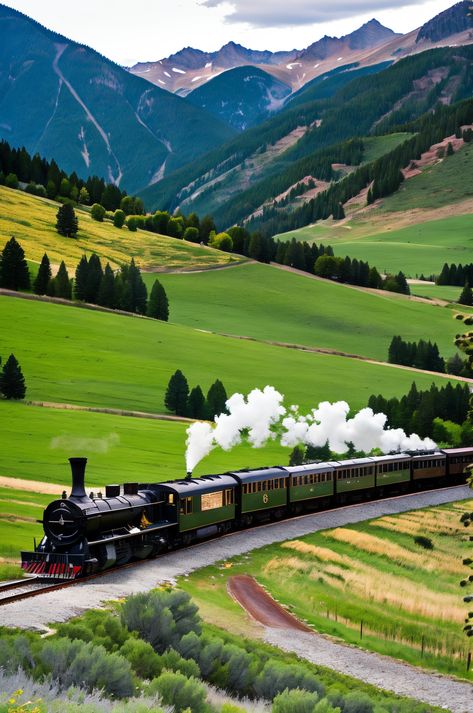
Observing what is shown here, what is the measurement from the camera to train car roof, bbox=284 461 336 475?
57.3m

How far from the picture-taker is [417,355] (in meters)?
152

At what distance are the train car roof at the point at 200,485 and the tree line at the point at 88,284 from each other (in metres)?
98.5

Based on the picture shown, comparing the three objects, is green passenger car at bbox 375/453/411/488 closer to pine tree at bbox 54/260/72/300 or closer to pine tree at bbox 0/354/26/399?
pine tree at bbox 0/354/26/399

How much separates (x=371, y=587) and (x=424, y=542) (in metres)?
12.6

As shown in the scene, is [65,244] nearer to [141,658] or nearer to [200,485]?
[200,485]

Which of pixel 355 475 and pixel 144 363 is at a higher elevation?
pixel 144 363

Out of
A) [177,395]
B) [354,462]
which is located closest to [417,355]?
[177,395]

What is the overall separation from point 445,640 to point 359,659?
6.72 meters

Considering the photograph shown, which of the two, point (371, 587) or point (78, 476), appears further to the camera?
point (371, 587)

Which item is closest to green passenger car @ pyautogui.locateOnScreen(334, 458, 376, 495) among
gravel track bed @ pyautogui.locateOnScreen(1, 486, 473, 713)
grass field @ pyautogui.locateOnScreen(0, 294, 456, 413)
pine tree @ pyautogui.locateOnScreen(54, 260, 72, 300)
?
gravel track bed @ pyautogui.locateOnScreen(1, 486, 473, 713)

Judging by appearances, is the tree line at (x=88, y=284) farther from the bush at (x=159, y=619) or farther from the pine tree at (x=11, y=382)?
the bush at (x=159, y=619)

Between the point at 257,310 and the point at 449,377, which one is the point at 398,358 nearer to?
the point at 449,377

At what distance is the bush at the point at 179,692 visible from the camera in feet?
68.2

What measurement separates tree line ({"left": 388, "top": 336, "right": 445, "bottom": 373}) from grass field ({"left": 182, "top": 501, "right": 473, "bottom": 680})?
92713mm
